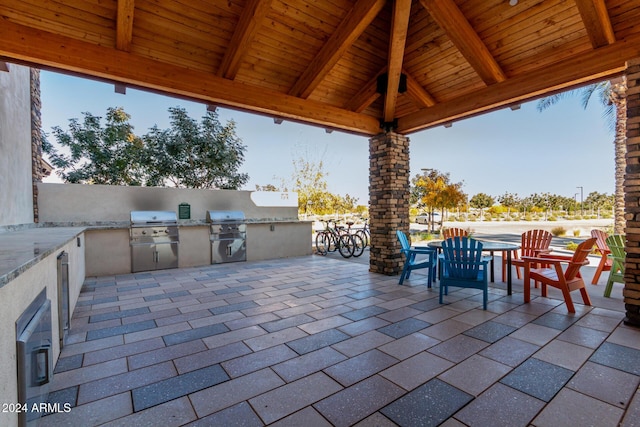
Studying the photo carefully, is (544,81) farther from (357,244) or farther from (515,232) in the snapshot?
(515,232)

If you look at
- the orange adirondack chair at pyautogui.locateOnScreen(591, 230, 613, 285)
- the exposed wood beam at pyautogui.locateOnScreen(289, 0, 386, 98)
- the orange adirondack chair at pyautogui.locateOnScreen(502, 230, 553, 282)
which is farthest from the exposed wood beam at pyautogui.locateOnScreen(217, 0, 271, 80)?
the orange adirondack chair at pyautogui.locateOnScreen(591, 230, 613, 285)

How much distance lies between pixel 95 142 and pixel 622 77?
1183 centimetres

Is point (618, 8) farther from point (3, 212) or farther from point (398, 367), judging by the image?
point (3, 212)

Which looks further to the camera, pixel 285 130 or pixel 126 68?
pixel 285 130

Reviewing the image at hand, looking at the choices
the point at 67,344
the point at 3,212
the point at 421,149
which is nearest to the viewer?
the point at 67,344

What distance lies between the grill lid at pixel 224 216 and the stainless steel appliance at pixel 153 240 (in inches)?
27.3

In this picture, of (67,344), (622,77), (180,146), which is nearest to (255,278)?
(67,344)

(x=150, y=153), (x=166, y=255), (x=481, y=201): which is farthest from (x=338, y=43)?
(x=481, y=201)

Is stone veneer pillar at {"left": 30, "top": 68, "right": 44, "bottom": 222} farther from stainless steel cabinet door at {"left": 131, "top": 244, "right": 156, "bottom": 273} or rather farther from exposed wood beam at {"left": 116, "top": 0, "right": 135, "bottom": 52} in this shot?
exposed wood beam at {"left": 116, "top": 0, "right": 135, "bottom": 52}

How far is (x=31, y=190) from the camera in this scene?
4887mm

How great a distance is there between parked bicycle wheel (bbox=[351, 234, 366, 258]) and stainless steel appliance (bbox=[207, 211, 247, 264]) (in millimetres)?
2578

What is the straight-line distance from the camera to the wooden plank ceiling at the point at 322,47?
9.67 feet

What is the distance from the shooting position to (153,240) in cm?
573

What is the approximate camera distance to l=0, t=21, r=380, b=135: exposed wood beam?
280 cm
